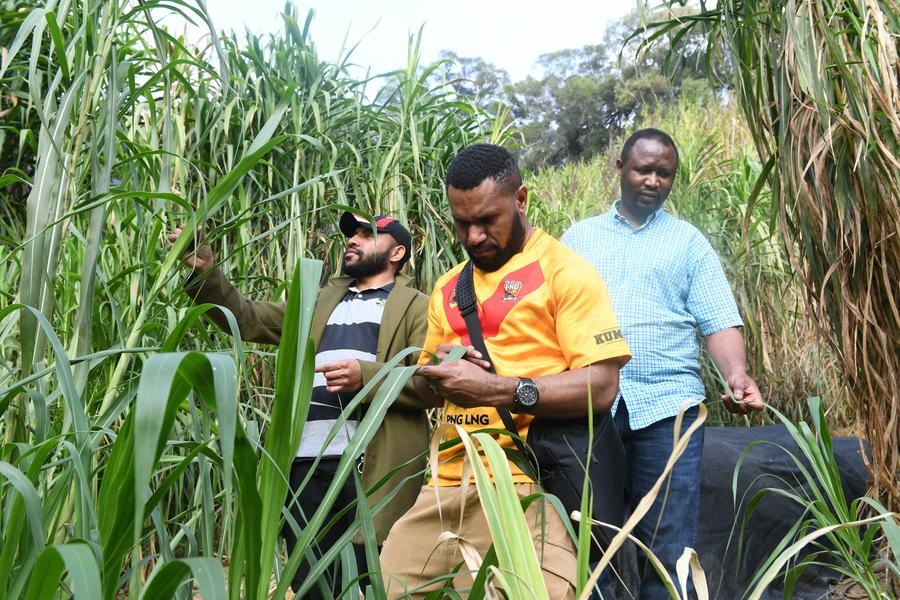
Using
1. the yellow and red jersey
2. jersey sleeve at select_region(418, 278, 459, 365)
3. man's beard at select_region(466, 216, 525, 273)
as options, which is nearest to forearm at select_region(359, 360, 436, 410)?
jersey sleeve at select_region(418, 278, 459, 365)

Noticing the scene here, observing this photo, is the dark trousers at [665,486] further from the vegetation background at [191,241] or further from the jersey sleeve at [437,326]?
the jersey sleeve at [437,326]

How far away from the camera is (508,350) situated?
2129 mm

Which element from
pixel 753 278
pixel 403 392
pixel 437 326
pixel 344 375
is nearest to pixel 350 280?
pixel 403 392

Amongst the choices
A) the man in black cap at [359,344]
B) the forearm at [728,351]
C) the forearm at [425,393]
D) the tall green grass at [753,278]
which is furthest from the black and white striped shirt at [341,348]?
the tall green grass at [753,278]

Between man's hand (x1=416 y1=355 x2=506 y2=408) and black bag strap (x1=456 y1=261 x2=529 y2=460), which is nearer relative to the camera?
man's hand (x1=416 y1=355 x2=506 y2=408)

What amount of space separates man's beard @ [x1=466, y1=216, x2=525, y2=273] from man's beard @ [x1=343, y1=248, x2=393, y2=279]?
961mm

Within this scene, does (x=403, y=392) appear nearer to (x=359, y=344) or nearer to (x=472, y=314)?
(x=359, y=344)

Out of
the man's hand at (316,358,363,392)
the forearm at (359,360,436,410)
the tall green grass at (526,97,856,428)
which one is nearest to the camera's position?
the man's hand at (316,358,363,392)

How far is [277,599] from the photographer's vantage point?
1.19 metres

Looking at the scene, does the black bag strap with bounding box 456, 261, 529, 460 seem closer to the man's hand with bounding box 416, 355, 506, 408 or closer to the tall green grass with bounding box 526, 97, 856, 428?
the man's hand with bounding box 416, 355, 506, 408

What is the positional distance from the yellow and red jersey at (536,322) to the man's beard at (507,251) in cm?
1

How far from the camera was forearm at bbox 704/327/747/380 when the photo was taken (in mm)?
2834

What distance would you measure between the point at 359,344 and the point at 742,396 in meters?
1.16

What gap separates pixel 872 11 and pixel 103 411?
2.07 metres
